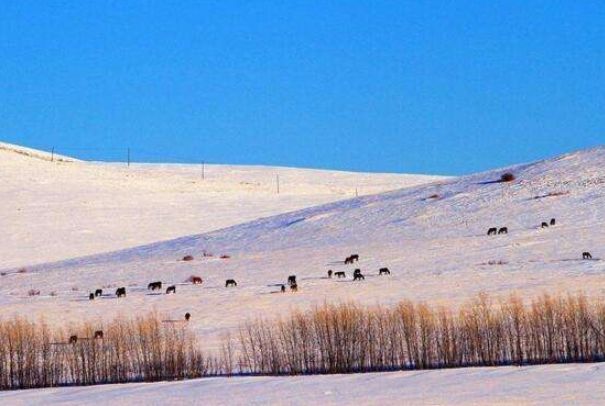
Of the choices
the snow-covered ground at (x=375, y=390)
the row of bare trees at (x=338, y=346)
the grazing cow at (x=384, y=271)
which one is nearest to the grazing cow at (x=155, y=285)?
the grazing cow at (x=384, y=271)

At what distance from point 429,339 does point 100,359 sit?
6.13m

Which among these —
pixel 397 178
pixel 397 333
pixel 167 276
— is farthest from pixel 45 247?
pixel 397 178

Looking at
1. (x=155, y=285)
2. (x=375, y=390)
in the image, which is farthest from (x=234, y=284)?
(x=375, y=390)

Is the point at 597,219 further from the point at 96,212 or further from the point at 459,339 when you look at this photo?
the point at 96,212

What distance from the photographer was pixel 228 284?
36.4 meters

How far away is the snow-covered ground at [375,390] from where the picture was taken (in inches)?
724

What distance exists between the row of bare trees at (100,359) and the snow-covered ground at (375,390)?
1.99 feet

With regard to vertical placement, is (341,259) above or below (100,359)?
above

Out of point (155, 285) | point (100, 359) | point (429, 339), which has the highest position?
point (155, 285)

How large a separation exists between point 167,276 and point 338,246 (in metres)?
6.48

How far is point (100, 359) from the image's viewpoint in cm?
2395

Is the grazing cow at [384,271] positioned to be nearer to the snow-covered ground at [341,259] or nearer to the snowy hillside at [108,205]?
the snow-covered ground at [341,259]

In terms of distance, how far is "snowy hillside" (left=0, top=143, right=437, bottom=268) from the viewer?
59531 millimetres

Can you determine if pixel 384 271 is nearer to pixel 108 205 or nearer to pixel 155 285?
pixel 155 285
